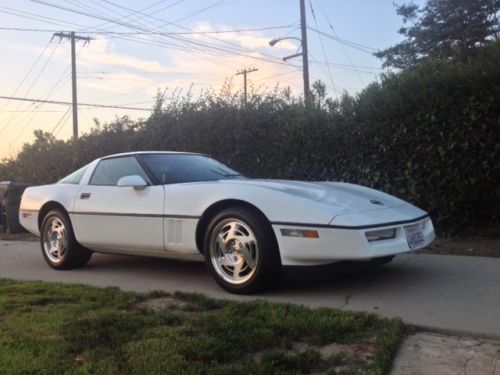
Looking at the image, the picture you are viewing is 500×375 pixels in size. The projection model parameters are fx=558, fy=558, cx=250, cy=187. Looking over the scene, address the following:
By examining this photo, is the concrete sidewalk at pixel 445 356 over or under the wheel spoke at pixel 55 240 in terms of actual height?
under

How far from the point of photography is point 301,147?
8.80 metres

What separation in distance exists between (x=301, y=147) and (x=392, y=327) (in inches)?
213

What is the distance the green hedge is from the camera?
7234 mm

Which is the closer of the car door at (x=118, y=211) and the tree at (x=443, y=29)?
the car door at (x=118, y=211)

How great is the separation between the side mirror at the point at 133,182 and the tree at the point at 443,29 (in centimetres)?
1976

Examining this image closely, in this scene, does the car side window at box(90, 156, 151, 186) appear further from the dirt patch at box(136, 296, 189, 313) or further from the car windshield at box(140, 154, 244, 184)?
the dirt patch at box(136, 296, 189, 313)

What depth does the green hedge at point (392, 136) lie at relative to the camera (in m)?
7.23

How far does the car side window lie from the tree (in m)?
19.2

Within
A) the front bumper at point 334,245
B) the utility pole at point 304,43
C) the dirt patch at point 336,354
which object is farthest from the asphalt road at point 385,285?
the utility pole at point 304,43

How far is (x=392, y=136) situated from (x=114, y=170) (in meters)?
3.90

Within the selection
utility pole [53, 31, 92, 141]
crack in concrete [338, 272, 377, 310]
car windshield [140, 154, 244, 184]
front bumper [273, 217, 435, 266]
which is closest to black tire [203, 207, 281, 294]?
front bumper [273, 217, 435, 266]

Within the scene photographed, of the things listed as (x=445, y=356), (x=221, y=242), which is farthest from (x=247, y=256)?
(x=445, y=356)

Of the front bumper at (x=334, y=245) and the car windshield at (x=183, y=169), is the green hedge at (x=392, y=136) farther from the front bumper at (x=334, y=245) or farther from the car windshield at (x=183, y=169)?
the front bumper at (x=334, y=245)

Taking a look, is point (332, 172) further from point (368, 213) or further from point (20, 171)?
point (20, 171)
